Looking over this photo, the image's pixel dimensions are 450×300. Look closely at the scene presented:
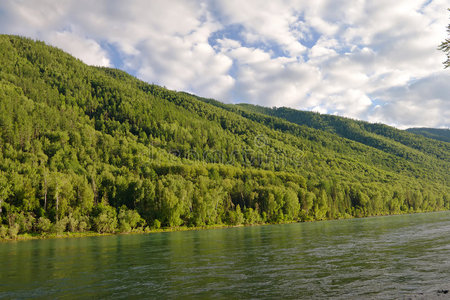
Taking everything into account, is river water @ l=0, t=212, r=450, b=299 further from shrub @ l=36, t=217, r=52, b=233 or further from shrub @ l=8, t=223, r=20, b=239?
shrub @ l=36, t=217, r=52, b=233

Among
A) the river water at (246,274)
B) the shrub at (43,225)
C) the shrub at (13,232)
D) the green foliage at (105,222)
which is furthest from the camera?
the green foliage at (105,222)

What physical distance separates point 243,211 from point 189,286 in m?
132

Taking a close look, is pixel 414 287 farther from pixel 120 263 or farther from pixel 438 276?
pixel 120 263

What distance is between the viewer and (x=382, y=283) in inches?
1145

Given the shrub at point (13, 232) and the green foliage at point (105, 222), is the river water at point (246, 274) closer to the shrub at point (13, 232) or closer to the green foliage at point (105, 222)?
the shrub at point (13, 232)

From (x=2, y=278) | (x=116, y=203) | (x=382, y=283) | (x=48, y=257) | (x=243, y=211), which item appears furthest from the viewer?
(x=243, y=211)

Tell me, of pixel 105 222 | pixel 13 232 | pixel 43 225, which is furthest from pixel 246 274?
pixel 105 222

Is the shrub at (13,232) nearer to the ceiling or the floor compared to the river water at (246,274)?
nearer to the ceiling

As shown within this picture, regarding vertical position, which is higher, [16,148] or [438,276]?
[16,148]

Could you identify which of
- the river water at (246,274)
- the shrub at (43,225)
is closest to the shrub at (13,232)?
the shrub at (43,225)

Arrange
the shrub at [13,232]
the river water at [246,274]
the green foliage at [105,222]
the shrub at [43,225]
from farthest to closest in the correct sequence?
the green foliage at [105,222] < the shrub at [43,225] < the shrub at [13,232] < the river water at [246,274]

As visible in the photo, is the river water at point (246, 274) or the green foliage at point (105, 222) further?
the green foliage at point (105, 222)

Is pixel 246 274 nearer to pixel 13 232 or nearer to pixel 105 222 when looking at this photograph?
pixel 13 232

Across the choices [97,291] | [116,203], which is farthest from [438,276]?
[116,203]
